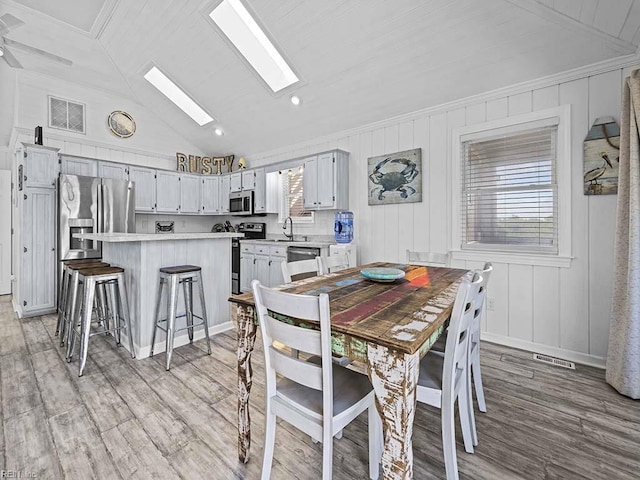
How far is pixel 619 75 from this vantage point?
7.95 ft

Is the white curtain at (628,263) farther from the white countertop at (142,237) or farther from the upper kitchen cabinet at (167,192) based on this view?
the upper kitchen cabinet at (167,192)

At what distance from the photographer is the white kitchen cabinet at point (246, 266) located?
4914 mm

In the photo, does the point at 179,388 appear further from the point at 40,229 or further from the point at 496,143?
the point at 496,143

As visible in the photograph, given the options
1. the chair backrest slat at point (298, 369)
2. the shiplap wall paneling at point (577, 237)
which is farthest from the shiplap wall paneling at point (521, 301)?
the chair backrest slat at point (298, 369)

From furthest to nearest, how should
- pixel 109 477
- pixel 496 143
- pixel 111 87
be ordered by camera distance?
pixel 111 87 < pixel 496 143 < pixel 109 477

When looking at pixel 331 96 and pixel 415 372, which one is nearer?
pixel 415 372

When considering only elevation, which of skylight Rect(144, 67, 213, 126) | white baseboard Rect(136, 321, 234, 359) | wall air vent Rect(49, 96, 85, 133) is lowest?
white baseboard Rect(136, 321, 234, 359)

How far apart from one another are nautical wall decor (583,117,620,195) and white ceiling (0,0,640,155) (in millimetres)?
597

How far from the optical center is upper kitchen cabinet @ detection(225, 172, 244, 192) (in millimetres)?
5580

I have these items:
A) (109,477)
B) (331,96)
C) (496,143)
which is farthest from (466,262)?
(109,477)

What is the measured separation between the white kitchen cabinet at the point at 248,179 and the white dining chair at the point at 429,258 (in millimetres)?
3543

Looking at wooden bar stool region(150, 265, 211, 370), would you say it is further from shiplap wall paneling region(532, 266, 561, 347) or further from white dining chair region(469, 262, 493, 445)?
shiplap wall paneling region(532, 266, 561, 347)

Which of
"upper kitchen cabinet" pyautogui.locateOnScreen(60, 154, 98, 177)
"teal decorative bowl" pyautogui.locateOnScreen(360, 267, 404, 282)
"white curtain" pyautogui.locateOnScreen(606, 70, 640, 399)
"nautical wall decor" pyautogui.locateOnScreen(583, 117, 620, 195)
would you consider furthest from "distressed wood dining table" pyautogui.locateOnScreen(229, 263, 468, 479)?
"upper kitchen cabinet" pyautogui.locateOnScreen(60, 154, 98, 177)

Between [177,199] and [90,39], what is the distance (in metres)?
2.57
